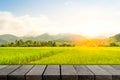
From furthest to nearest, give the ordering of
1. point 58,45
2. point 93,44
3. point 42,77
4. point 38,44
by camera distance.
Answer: point 38,44 < point 58,45 < point 93,44 < point 42,77

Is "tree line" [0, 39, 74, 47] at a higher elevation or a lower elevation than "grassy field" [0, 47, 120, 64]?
higher

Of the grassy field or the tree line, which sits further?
the tree line

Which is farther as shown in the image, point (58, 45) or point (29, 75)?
point (58, 45)

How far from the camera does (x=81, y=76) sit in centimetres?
427

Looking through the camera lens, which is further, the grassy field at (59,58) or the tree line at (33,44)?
the tree line at (33,44)

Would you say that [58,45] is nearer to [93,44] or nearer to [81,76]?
[93,44]

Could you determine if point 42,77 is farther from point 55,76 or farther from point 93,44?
point 93,44

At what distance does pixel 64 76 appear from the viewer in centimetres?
427

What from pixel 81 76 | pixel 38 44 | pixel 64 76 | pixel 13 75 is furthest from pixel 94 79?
pixel 38 44

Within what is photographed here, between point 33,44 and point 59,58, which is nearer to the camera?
point 59,58

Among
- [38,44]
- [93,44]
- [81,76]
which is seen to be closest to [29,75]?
[81,76]

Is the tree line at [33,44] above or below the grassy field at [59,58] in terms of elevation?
above

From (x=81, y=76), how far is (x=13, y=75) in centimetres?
104

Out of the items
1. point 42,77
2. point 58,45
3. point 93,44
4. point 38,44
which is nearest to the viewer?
point 42,77
